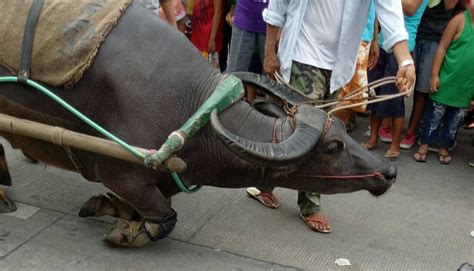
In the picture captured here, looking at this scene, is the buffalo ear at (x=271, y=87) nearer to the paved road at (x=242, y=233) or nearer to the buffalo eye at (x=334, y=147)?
the buffalo eye at (x=334, y=147)

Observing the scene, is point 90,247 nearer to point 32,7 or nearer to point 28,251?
point 28,251

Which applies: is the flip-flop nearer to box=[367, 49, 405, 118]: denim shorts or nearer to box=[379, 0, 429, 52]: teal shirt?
box=[367, 49, 405, 118]: denim shorts

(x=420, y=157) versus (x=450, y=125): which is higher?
(x=450, y=125)

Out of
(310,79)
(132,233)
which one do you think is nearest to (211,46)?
(310,79)

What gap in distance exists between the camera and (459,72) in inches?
205

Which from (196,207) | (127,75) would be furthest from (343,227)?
(127,75)

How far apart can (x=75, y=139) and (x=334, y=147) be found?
1263mm

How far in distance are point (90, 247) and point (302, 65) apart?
1.65 m

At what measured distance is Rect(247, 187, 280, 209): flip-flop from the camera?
14.0ft

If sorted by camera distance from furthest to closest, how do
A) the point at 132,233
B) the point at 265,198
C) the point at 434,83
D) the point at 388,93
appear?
the point at 388,93
the point at 434,83
the point at 265,198
the point at 132,233

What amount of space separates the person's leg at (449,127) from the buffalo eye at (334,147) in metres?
2.64

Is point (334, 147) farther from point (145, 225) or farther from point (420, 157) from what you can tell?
point (420, 157)

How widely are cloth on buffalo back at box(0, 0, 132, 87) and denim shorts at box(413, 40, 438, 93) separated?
3.18 meters

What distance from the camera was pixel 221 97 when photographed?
296 centimetres
